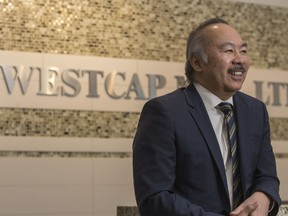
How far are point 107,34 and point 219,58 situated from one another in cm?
391

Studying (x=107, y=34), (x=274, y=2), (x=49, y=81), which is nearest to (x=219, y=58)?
(x=49, y=81)

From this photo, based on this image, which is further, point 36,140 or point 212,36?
point 36,140

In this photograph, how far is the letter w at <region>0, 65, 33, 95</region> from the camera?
5.65m

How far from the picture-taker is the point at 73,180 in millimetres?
5719

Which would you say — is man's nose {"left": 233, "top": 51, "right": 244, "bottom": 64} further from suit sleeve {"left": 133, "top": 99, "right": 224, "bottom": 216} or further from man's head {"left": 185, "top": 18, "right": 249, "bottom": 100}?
suit sleeve {"left": 133, "top": 99, "right": 224, "bottom": 216}

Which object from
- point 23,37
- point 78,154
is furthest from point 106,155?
point 23,37

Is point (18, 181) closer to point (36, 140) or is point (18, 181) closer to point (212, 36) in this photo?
point (36, 140)

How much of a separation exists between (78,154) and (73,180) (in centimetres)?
23

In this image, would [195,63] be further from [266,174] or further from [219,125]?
[266,174]

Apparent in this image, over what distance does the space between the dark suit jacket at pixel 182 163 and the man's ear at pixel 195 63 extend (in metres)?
0.13

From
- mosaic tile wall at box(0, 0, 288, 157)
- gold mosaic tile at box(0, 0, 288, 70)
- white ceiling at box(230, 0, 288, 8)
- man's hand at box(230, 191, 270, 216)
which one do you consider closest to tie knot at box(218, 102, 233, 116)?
man's hand at box(230, 191, 270, 216)

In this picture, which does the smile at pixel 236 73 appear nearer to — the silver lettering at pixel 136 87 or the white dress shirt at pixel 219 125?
the white dress shirt at pixel 219 125

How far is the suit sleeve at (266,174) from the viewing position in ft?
7.14

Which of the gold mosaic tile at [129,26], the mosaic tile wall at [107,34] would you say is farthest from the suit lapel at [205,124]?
the gold mosaic tile at [129,26]
